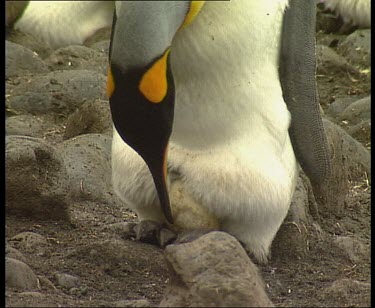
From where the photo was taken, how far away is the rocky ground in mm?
2781

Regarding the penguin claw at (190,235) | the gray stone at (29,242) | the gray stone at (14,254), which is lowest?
the gray stone at (29,242)

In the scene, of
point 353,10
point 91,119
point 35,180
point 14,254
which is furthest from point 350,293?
point 353,10

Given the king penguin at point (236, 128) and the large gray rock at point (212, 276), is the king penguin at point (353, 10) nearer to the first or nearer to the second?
the king penguin at point (236, 128)

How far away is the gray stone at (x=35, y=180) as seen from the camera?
3.77m

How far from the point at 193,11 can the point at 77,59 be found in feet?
11.9

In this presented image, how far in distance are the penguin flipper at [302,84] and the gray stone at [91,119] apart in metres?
1.60

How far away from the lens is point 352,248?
3.88m

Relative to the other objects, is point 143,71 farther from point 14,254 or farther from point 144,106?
point 14,254

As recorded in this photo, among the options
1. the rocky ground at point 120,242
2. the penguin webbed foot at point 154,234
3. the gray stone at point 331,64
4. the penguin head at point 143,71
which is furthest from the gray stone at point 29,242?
the gray stone at point 331,64

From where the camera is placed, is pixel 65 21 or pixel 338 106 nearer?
pixel 338 106

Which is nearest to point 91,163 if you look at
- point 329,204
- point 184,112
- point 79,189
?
point 79,189

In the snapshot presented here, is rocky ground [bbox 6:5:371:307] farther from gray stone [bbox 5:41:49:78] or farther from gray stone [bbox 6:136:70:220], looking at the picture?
gray stone [bbox 5:41:49:78]

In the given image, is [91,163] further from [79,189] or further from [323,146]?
[323,146]

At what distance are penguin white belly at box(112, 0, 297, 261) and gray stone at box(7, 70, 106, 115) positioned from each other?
223cm
